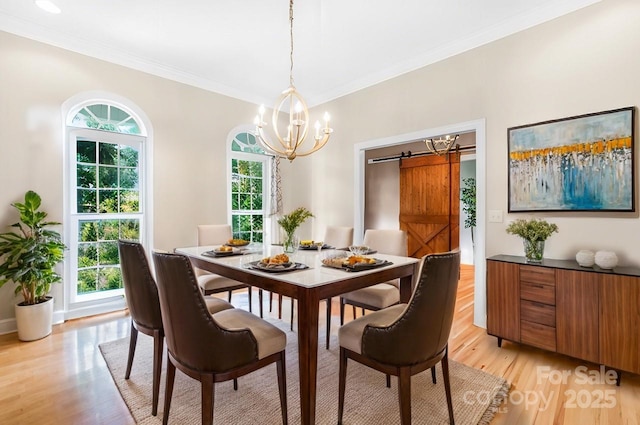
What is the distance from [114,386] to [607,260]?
3.56 meters

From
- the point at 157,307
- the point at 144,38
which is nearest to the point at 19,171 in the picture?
the point at 144,38

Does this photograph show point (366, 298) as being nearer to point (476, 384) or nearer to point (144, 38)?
point (476, 384)

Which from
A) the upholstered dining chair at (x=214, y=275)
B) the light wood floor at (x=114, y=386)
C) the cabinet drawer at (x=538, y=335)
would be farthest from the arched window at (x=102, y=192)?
the cabinet drawer at (x=538, y=335)

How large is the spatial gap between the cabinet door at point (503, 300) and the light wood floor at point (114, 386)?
18 cm

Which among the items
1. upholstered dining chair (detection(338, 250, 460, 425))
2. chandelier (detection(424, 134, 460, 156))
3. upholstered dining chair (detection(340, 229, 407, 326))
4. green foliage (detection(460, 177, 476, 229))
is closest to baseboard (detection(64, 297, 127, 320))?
upholstered dining chair (detection(340, 229, 407, 326))

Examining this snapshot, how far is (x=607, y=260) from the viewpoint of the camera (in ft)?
7.25

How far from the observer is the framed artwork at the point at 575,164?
2.35 m

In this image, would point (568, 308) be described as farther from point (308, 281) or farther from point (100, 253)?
point (100, 253)

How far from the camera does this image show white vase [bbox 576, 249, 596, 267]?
7.57 ft

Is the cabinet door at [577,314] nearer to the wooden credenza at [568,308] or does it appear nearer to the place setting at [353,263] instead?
the wooden credenza at [568,308]

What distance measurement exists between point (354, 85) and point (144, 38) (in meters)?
2.58

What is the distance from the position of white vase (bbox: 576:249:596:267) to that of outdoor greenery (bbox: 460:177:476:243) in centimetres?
376

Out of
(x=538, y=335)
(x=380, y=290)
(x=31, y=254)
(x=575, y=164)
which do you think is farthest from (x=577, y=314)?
(x=31, y=254)

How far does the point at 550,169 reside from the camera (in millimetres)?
2684
